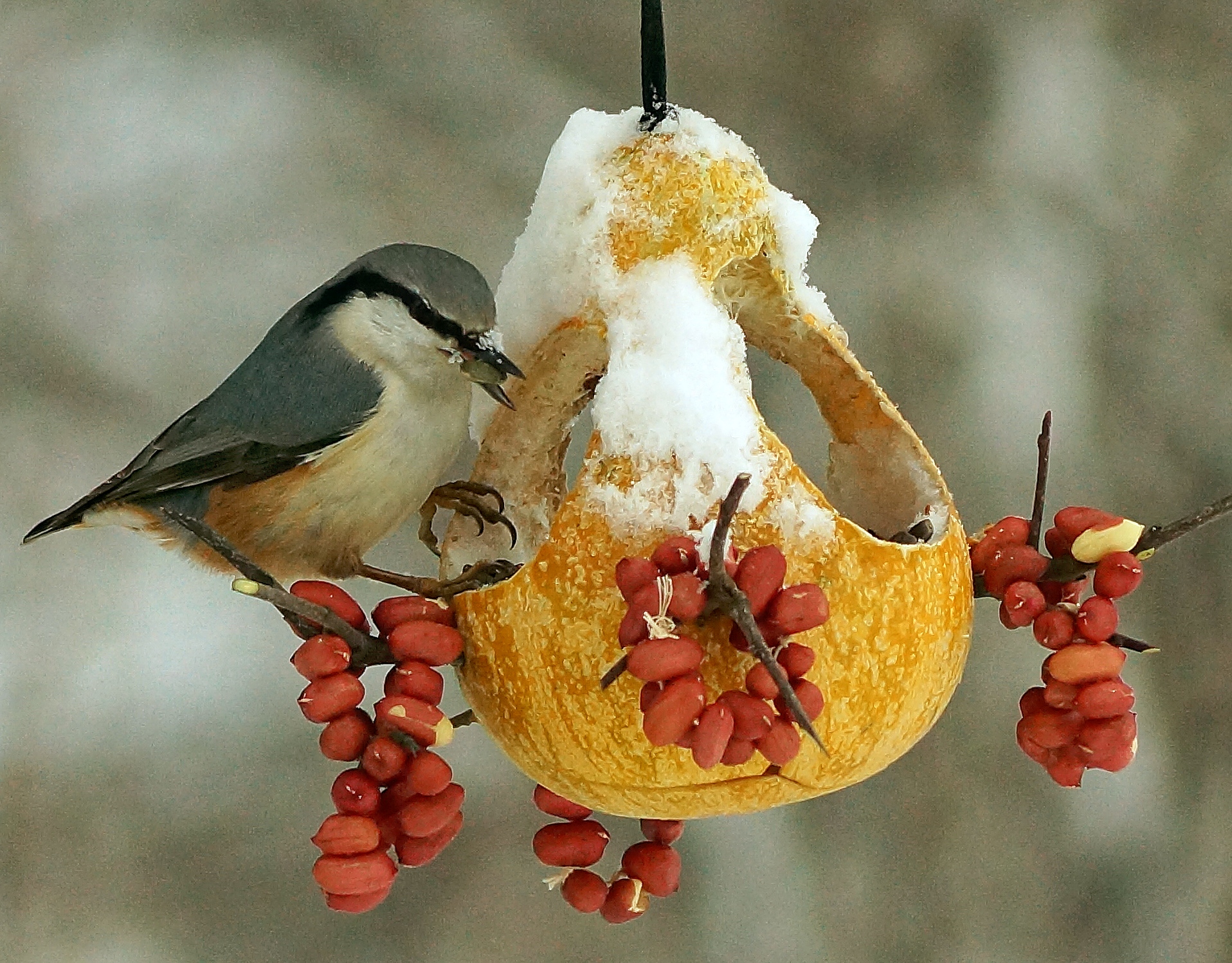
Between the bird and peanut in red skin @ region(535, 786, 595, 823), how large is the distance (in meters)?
0.19

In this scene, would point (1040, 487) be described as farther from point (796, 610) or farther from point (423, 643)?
point (423, 643)

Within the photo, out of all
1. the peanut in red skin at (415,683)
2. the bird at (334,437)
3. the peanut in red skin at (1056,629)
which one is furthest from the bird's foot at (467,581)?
the peanut in red skin at (1056,629)

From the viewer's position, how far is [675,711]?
0.60 metres

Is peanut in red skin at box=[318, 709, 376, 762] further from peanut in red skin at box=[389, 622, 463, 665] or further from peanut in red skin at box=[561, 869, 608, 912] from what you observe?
peanut in red skin at box=[561, 869, 608, 912]

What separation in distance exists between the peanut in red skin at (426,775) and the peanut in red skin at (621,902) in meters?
0.20

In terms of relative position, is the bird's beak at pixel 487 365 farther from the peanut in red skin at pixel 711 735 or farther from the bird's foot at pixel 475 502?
the peanut in red skin at pixel 711 735

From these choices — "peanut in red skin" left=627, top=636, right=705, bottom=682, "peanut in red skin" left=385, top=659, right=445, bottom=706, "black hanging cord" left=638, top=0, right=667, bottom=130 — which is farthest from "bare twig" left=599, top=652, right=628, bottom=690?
"black hanging cord" left=638, top=0, right=667, bottom=130

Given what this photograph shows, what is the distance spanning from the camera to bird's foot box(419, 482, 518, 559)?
0.92 meters

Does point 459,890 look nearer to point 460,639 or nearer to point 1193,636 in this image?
point 460,639

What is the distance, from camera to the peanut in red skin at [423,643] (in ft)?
2.43

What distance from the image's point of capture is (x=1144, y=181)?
4.74ft

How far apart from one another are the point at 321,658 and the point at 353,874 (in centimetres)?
13

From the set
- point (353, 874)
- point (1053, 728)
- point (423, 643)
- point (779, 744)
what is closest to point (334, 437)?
point (423, 643)

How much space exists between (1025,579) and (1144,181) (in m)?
0.84
